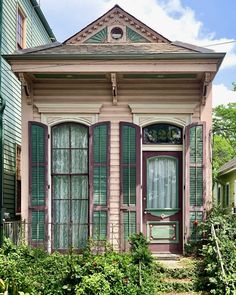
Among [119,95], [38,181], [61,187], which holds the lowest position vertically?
[61,187]

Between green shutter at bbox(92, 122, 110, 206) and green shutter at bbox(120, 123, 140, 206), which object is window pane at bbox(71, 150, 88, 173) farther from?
green shutter at bbox(120, 123, 140, 206)

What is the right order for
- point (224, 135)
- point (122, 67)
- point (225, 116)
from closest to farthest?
point (122, 67) < point (225, 116) < point (224, 135)

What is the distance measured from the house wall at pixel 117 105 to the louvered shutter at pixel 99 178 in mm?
194

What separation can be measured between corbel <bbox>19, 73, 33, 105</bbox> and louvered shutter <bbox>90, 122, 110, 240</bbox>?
1373 millimetres

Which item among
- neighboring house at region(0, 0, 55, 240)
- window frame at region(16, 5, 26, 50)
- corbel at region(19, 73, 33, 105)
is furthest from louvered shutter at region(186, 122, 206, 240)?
window frame at region(16, 5, 26, 50)

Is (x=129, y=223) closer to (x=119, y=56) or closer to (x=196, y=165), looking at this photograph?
(x=196, y=165)

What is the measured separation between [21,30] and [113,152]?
19.8 ft

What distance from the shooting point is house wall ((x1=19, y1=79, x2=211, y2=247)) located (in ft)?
31.6

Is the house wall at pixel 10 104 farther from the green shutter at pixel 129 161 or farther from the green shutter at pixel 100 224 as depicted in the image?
the green shutter at pixel 129 161

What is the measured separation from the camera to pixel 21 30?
45.5 ft

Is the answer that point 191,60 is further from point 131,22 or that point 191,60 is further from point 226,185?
point 226,185

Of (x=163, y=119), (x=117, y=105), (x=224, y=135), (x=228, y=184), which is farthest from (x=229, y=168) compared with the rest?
(x=224, y=135)

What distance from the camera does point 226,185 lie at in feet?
72.8

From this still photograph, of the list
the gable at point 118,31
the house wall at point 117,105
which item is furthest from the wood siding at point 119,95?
the gable at point 118,31
